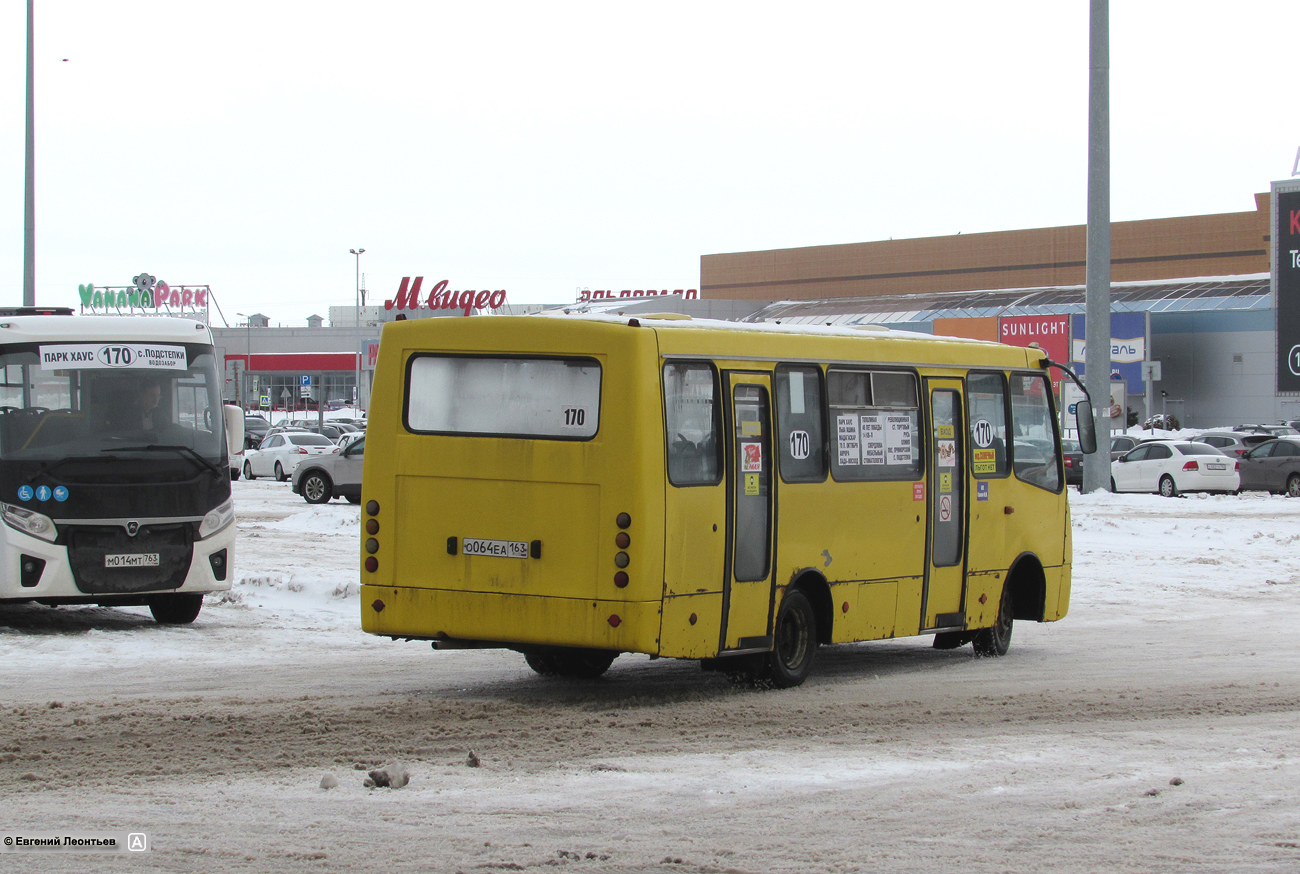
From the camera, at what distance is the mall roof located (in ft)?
Result: 258

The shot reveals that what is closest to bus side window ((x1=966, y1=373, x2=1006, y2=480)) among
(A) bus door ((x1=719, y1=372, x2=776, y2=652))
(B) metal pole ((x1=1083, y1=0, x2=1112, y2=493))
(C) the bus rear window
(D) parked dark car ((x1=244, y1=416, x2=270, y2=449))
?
(A) bus door ((x1=719, y1=372, x2=776, y2=652))

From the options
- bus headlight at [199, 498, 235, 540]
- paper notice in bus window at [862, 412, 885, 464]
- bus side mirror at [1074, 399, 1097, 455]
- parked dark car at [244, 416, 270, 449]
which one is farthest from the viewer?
parked dark car at [244, 416, 270, 449]

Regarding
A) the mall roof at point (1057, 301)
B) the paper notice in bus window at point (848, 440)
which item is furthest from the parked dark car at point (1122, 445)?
the paper notice in bus window at point (848, 440)

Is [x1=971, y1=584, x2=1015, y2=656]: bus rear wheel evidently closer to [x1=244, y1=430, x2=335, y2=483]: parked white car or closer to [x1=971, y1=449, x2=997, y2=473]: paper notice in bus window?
[x1=971, y1=449, x2=997, y2=473]: paper notice in bus window

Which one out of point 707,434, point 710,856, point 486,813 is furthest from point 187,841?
point 707,434

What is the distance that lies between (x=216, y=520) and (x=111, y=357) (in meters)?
1.68

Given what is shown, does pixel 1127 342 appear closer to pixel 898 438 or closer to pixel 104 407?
pixel 898 438

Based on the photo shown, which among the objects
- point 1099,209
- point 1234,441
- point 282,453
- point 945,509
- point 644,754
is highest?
point 1099,209

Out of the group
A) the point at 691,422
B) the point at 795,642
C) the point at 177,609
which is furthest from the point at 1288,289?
the point at 691,422

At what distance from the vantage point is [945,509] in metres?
12.0

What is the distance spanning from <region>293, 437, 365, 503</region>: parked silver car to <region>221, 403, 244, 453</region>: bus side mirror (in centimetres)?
1856

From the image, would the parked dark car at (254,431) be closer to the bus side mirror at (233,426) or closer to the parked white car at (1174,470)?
the parked white car at (1174,470)

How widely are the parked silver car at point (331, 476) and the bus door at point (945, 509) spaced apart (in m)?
22.7

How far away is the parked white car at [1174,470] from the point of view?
A: 3831cm
